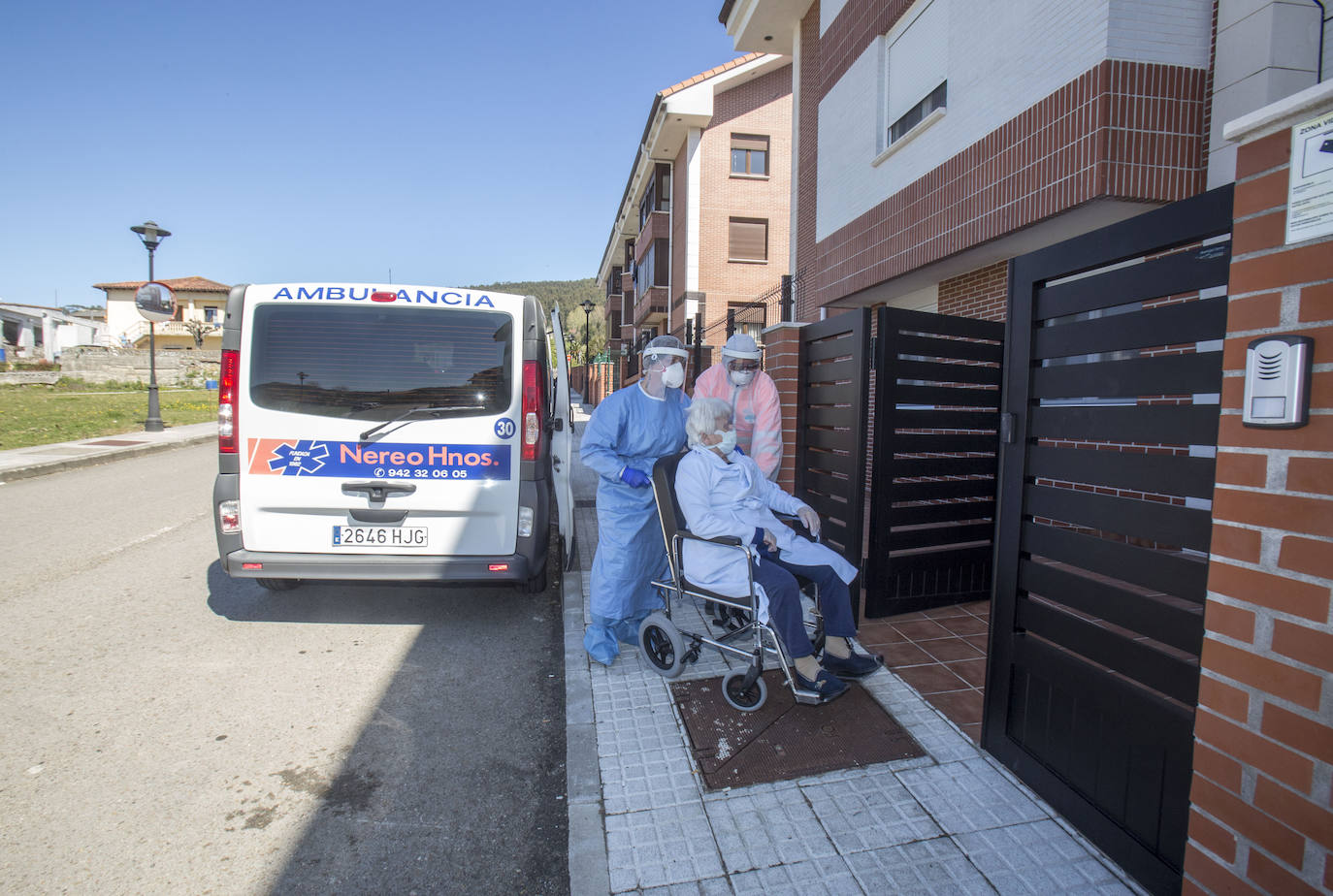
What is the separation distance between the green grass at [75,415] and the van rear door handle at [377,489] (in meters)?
13.7

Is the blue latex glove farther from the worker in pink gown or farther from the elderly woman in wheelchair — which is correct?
the worker in pink gown

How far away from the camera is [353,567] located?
4332 millimetres

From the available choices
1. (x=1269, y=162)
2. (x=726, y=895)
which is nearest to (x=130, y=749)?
(x=726, y=895)

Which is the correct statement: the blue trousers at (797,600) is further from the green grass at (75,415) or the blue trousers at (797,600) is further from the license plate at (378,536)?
the green grass at (75,415)

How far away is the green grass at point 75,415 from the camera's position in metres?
15.7

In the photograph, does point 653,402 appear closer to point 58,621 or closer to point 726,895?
point 726,895

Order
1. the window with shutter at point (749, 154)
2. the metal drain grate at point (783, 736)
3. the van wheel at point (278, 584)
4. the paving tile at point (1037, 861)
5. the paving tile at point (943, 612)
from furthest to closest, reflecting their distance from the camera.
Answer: the window with shutter at point (749, 154) < the van wheel at point (278, 584) < the paving tile at point (943, 612) < the metal drain grate at point (783, 736) < the paving tile at point (1037, 861)

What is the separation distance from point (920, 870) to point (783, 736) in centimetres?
94

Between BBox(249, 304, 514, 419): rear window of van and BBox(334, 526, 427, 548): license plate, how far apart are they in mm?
705

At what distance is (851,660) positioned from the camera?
379cm

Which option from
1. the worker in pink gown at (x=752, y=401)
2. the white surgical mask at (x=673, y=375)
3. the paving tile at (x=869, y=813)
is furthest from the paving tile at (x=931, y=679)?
the white surgical mask at (x=673, y=375)

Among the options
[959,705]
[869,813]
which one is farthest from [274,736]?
[959,705]

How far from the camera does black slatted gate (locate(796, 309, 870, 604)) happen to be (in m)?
4.55

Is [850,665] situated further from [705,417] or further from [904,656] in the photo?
[705,417]
